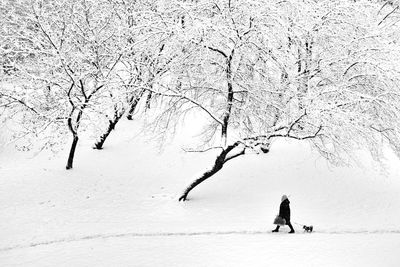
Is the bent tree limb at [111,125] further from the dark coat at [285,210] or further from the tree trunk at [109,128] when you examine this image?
the dark coat at [285,210]

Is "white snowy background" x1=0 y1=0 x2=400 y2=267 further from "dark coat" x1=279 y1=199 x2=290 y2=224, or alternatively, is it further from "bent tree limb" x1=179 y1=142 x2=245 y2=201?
"dark coat" x1=279 y1=199 x2=290 y2=224

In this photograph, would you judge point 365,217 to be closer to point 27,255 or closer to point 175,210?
point 175,210

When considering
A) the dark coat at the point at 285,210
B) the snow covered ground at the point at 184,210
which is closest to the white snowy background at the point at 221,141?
the snow covered ground at the point at 184,210

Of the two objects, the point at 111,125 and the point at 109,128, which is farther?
the point at 109,128

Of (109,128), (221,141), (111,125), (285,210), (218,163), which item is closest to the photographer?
(285,210)

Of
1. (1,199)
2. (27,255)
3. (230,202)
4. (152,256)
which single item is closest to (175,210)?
(230,202)

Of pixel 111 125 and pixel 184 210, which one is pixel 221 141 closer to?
pixel 184 210

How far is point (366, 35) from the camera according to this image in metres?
13.7

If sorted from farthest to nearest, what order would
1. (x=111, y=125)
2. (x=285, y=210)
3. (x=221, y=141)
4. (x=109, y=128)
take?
(x=109, y=128) < (x=111, y=125) < (x=221, y=141) < (x=285, y=210)

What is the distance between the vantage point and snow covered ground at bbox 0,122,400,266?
11.5 metres

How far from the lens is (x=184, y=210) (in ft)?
50.2

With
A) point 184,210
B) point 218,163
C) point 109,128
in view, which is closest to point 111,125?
point 109,128

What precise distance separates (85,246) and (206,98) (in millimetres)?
6906

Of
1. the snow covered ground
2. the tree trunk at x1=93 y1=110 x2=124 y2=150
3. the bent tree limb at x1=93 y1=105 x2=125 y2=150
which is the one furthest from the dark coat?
the tree trunk at x1=93 y1=110 x2=124 y2=150
